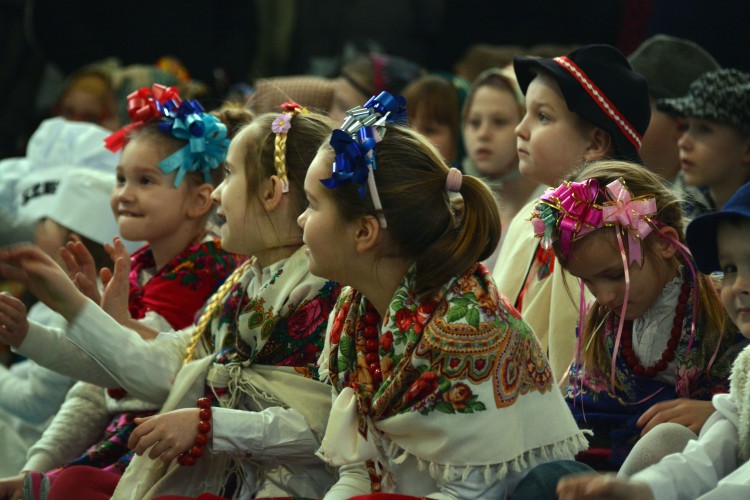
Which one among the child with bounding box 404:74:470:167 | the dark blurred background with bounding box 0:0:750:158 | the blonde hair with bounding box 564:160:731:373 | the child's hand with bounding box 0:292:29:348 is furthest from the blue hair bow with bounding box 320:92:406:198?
the dark blurred background with bounding box 0:0:750:158

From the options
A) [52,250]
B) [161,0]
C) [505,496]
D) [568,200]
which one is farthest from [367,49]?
[505,496]

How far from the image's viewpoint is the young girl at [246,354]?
2.66 meters

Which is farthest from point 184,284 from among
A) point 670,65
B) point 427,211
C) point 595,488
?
point 670,65

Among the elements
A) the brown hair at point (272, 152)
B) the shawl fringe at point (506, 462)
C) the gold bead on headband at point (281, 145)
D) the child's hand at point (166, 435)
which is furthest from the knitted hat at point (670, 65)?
the child's hand at point (166, 435)

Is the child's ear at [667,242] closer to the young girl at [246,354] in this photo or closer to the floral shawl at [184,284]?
the young girl at [246,354]

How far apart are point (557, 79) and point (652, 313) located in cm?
75

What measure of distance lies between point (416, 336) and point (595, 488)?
56 cm

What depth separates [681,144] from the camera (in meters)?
3.51

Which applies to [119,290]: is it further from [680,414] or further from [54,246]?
[680,414]

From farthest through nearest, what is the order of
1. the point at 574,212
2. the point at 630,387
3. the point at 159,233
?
the point at 159,233, the point at 630,387, the point at 574,212

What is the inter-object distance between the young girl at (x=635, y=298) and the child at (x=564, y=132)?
27 cm

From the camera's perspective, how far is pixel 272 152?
2.86m

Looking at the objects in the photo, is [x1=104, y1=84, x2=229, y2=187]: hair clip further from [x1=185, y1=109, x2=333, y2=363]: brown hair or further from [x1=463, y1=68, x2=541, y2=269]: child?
[x1=463, y1=68, x2=541, y2=269]: child

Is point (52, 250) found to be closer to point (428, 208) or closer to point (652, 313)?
point (428, 208)
